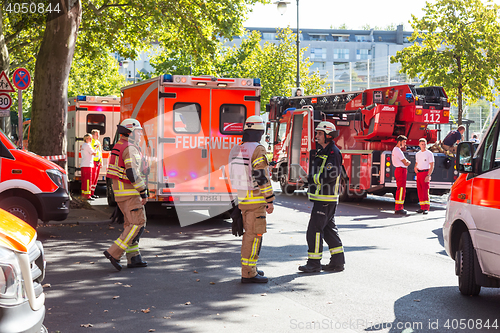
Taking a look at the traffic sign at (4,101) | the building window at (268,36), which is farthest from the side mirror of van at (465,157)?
the building window at (268,36)

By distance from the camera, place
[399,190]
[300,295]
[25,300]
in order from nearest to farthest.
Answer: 1. [25,300]
2. [300,295]
3. [399,190]

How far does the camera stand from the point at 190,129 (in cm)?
1155

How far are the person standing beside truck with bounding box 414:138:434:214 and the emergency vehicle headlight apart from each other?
815cm

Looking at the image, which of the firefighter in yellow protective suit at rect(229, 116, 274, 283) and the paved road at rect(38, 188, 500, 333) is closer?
the paved road at rect(38, 188, 500, 333)

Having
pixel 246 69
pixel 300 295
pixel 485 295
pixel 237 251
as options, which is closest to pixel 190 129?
pixel 237 251

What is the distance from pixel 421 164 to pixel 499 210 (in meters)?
8.60

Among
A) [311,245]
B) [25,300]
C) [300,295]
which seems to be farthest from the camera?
[311,245]

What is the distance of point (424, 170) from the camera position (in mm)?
13641

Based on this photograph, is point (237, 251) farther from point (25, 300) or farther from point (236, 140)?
point (25, 300)

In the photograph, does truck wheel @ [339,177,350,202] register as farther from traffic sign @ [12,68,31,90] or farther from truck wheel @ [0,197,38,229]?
truck wheel @ [0,197,38,229]

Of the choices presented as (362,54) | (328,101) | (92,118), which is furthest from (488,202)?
(362,54)

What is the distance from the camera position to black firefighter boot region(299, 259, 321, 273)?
7.31 meters

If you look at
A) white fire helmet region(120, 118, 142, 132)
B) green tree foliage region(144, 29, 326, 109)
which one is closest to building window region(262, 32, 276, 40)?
green tree foliage region(144, 29, 326, 109)

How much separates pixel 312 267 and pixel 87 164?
968 cm
